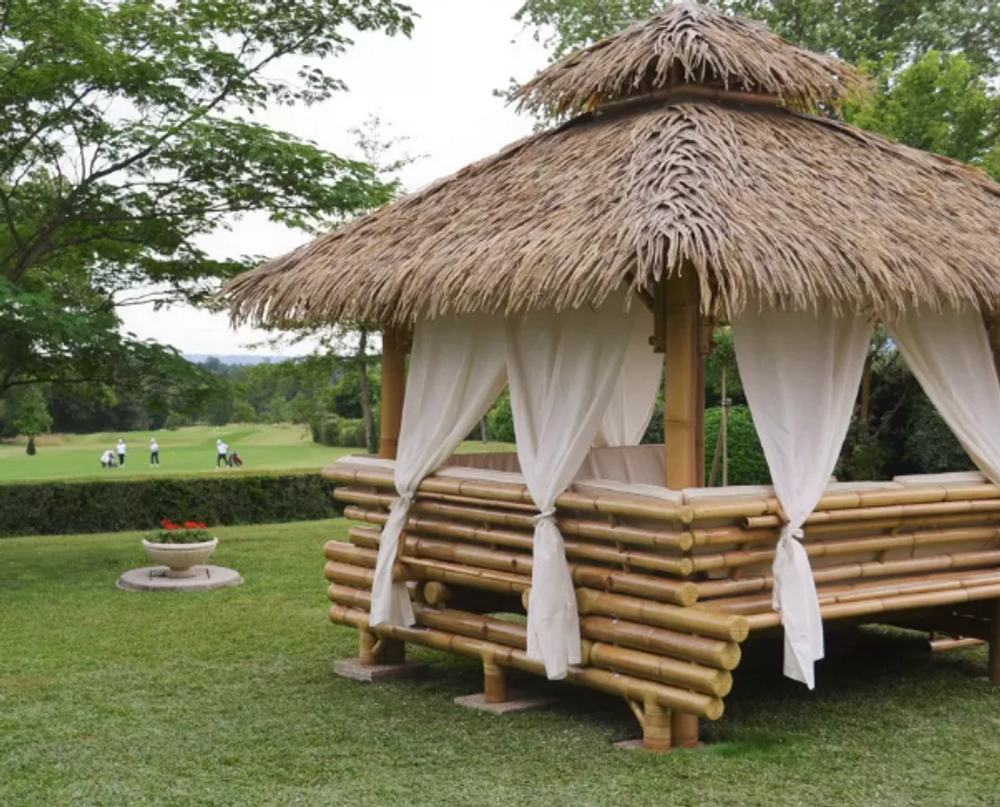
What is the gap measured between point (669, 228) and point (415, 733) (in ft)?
8.37

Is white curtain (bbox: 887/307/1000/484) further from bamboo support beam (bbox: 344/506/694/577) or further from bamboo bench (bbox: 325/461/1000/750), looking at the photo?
bamboo support beam (bbox: 344/506/694/577)

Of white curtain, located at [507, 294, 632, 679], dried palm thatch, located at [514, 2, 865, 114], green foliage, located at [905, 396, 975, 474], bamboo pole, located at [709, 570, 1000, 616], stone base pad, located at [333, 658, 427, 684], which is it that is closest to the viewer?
bamboo pole, located at [709, 570, 1000, 616]

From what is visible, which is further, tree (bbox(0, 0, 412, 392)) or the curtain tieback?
tree (bbox(0, 0, 412, 392))

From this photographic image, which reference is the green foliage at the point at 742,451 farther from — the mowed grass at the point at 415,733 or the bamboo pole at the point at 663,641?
the bamboo pole at the point at 663,641

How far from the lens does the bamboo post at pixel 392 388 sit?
7.51m

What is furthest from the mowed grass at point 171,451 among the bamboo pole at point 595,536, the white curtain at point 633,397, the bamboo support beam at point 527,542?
the bamboo pole at point 595,536

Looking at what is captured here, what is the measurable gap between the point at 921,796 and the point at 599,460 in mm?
3120

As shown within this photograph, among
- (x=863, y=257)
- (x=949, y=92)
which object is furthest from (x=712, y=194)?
(x=949, y=92)

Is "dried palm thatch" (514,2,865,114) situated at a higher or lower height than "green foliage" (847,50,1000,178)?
lower

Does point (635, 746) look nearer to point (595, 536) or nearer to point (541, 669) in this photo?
point (541, 669)

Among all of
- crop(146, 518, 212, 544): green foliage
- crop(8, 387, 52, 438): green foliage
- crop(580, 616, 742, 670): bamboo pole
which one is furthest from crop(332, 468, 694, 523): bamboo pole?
crop(8, 387, 52, 438): green foliage

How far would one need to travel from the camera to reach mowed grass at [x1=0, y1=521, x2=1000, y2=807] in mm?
5086

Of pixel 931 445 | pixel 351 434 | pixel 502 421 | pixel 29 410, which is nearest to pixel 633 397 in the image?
pixel 931 445

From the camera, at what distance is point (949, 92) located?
1566 centimetres
